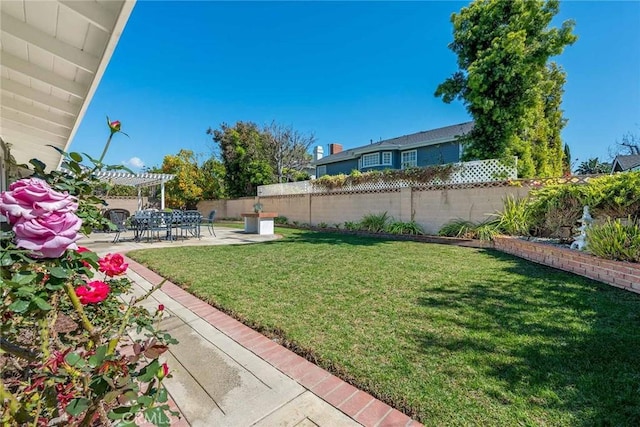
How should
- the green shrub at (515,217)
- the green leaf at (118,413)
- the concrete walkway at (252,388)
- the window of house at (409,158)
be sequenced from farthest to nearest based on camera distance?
1. the window of house at (409,158)
2. the green shrub at (515,217)
3. the concrete walkway at (252,388)
4. the green leaf at (118,413)

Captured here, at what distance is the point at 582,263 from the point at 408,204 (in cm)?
620

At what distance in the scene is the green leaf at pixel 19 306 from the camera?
3.19 feet

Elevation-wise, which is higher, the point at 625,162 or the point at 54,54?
the point at 625,162

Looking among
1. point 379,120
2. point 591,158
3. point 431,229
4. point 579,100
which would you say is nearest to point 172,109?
point 379,120

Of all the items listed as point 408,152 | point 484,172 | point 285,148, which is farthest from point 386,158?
point 484,172

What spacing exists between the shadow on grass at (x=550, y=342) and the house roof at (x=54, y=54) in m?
4.15

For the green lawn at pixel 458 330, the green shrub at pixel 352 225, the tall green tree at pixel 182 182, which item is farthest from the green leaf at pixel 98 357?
the tall green tree at pixel 182 182

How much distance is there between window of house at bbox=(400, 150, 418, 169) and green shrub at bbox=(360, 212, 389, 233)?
11.4 metres

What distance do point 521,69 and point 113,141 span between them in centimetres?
1147

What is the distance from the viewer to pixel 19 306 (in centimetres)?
99

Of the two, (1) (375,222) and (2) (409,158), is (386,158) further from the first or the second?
(1) (375,222)

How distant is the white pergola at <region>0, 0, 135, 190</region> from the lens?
230 cm

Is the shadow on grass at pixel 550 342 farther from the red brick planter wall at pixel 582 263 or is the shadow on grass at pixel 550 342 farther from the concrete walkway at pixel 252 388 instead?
the concrete walkway at pixel 252 388

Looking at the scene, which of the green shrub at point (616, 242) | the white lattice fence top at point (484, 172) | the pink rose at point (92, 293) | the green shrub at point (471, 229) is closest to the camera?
the pink rose at point (92, 293)
